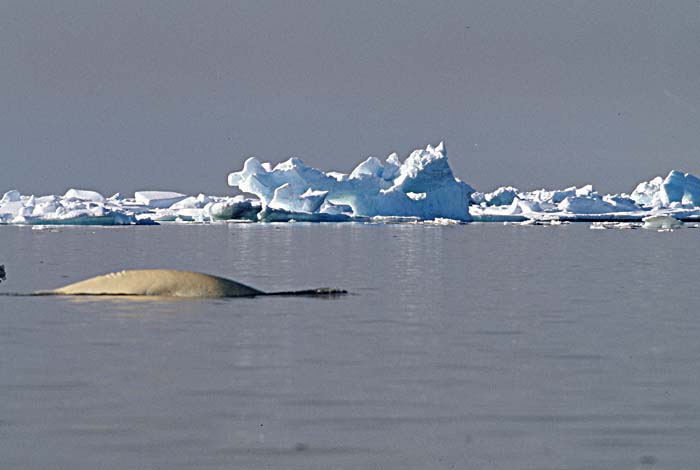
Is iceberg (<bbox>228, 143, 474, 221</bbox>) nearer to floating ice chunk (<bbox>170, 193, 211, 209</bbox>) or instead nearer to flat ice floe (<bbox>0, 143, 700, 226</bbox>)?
flat ice floe (<bbox>0, 143, 700, 226</bbox>)

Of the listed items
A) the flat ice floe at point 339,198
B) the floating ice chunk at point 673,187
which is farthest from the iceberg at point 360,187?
the floating ice chunk at point 673,187

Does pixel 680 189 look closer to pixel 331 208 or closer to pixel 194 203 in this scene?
pixel 331 208

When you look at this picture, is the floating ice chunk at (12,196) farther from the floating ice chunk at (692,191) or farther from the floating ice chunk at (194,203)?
the floating ice chunk at (692,191)

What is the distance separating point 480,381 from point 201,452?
314 cm

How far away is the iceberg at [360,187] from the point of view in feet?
300

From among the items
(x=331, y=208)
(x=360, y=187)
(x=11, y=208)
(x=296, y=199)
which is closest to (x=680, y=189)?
(x=331, y=208)

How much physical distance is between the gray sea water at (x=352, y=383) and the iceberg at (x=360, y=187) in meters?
74.9

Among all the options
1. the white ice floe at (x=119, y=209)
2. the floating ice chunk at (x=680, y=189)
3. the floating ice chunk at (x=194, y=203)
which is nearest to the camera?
the white ice floe at (x=119, y=209)

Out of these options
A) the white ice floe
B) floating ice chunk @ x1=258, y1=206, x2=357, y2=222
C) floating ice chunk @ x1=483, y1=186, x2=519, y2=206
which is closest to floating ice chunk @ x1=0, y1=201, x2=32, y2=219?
the white ice floe

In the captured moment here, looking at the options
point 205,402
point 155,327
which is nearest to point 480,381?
point 205,402

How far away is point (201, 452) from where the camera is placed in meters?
6.14

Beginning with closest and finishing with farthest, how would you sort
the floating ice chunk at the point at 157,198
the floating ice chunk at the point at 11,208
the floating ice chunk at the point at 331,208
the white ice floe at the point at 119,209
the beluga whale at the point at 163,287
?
the beluga whale at the point at 163,287 → the white ice floe at the point at 119,209 → the floating ice chunk at the point at 331,208 → the floating ice chunk at the point at 11,208 → the floating ice chunk at the point at 157,198

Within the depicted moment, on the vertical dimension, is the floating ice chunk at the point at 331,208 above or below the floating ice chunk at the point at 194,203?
below

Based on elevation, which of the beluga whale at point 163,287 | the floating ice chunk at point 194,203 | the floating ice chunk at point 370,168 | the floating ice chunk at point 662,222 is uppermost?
the floating ice chunk at point 370,168
